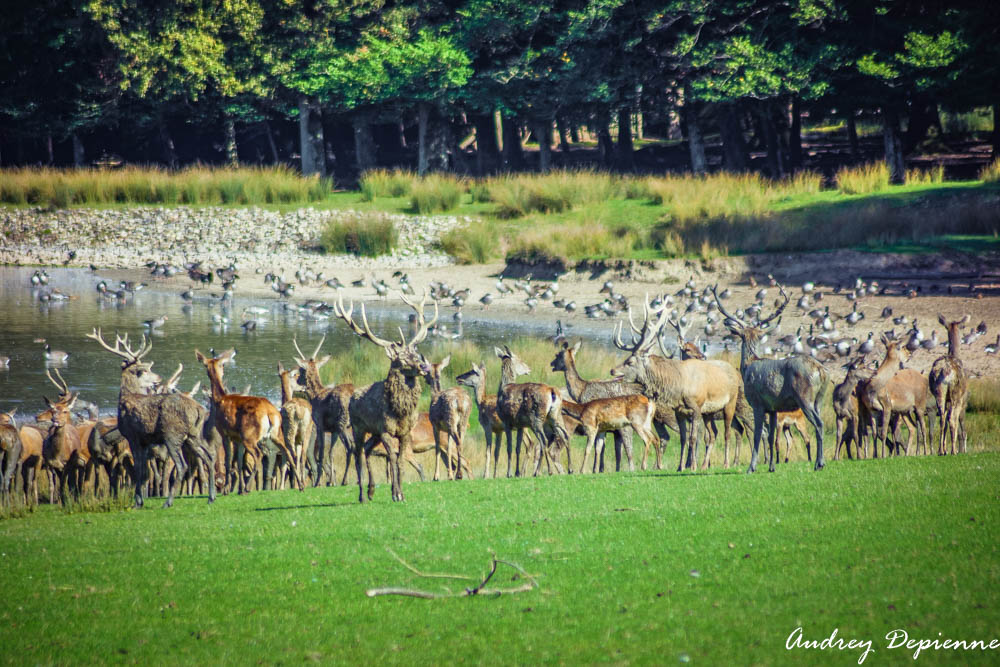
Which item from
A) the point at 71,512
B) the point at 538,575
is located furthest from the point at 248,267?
the point at 538,575

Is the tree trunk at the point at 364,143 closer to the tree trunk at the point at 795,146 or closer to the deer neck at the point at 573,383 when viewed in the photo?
the tree trunk at the point at 795,146

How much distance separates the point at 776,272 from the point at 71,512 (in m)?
22.6

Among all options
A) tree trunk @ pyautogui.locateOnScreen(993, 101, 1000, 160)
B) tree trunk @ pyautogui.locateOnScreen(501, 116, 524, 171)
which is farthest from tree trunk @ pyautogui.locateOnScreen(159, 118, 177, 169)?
tree trunk @ pyautogui.locateOnScreen(993, 101, 1000, 160)

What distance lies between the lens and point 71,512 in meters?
12.1

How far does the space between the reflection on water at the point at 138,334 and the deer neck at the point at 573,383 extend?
21.7 ft

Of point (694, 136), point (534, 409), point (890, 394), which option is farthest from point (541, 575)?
point (694, 136)

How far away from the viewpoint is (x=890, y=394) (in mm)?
15172

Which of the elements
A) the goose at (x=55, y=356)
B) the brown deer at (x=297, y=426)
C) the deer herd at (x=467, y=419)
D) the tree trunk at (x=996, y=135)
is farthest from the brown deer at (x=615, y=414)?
the tree trunk at (x=996, y=135)

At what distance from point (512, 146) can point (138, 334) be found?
3177 centimetres

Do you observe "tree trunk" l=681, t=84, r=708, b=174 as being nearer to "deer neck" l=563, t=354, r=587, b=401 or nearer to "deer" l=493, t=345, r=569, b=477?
"deer neck" l=563, t=354, r=587, b=401

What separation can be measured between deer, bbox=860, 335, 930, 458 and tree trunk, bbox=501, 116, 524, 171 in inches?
1586

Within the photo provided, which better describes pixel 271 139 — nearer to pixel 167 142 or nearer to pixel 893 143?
pixel 167 142

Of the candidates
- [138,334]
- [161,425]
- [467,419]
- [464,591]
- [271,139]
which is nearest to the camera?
[464,591]

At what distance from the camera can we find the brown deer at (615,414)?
1476 centimetres
